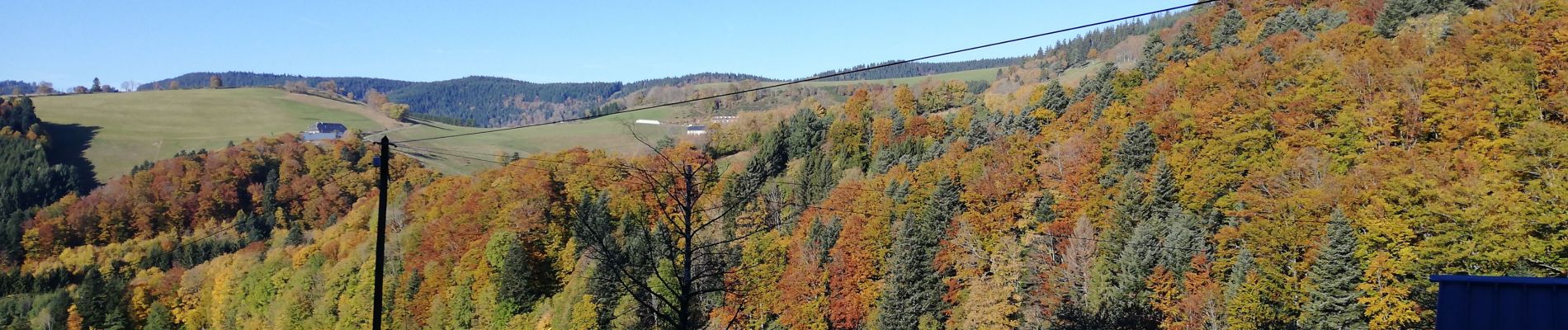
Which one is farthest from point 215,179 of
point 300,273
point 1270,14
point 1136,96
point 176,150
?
point 1270,14

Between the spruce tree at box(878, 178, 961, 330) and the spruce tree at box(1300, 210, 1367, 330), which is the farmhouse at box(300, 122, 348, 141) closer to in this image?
the spruce tree at box(878, 178, 961, 330)

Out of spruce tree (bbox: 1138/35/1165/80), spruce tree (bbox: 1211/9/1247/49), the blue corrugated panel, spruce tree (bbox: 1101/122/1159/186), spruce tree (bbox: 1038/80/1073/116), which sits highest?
spruce tree (bbox: 1211/9/1247/49)

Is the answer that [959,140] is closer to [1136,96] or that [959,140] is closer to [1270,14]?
[1136,96]

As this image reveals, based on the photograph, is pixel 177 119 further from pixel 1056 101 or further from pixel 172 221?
pixel 1056 101

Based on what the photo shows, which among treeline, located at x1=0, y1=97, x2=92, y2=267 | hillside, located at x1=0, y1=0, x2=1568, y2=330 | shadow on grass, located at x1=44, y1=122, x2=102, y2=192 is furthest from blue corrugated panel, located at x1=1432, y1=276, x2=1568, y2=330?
shadow on grass, located at x1=44, y1=122, x2=102, y2=192

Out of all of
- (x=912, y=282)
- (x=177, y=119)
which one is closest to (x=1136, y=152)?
(x=912, y=282)

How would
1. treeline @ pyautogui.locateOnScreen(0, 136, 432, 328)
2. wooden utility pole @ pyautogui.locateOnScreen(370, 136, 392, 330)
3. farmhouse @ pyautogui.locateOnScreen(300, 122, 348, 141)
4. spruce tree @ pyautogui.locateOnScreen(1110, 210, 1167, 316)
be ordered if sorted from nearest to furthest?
wooden utility pole @ pyautogui.locateOnScreen(370, 136, 392, 330), spruce tree @ pyautogui.locateOnScreen(1110, 210, 1167, 316), treeline @ pyautogui.locateOnScreen(0, 136, 432, 328), farmhouse @ pyautogui.locateOnScreen(300, 122, 348, 141)
